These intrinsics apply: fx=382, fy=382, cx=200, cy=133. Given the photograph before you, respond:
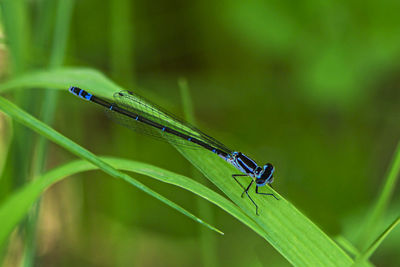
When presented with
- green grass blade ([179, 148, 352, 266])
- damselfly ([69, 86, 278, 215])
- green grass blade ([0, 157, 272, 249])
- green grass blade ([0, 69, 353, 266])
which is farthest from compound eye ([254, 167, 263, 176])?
green grass blade ([0, 157, 272, 249])

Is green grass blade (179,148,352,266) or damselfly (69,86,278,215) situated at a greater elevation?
green grass blade (179,148,352,266)

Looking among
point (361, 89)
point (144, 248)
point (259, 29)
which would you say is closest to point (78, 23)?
point (259, 29)

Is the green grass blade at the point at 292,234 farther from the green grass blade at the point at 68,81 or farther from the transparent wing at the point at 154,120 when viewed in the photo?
the green grass blade at the point at 68,81

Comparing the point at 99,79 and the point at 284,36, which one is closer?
the point at 99,79

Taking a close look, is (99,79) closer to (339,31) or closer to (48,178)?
(48,178)

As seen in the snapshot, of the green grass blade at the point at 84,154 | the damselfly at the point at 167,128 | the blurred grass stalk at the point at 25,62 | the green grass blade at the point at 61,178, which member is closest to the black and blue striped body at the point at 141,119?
the damselfly at the point at 167,128

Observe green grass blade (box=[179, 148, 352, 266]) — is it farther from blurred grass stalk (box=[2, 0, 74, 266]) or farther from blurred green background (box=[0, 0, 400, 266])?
blurred green background (box=[0, 0, 400, 266])
